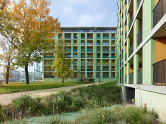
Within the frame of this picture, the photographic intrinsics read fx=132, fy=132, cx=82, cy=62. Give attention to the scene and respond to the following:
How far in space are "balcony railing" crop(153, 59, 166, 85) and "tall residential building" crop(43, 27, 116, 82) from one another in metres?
39.3

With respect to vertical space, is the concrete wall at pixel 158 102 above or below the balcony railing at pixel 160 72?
below

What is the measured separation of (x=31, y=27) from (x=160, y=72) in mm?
18672

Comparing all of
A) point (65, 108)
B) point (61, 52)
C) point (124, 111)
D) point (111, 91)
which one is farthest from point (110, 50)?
point (124, 111)

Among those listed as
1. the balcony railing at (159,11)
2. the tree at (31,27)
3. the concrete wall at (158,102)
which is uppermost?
the tree at (31,27)

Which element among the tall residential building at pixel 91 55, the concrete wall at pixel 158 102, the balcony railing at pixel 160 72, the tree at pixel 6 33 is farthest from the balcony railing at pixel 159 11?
the tall residential building at pixel 91 55

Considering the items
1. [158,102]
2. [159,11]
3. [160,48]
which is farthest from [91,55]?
[158,102]

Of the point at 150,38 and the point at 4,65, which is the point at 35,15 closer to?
the point at 4,65

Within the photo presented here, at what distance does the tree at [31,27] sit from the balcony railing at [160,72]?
56.3 ft

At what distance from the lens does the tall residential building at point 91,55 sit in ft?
151

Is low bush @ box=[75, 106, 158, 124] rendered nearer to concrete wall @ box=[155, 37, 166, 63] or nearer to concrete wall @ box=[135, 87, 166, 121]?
concrete wall @ box=[135, 87, 166, 121]

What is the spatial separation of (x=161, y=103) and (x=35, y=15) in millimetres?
19912

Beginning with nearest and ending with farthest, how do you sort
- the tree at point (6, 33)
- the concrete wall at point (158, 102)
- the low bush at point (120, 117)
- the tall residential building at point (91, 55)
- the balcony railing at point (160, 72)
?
the low bush at point (120, 117), the concrete wall at point (158, 102), the balcony railing at point (160, 72), the tree at point (6, 33), the tall residential building at point (91, 55)

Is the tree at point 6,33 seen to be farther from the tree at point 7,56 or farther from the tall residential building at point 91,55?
Result: the tall residential building at point 91,55

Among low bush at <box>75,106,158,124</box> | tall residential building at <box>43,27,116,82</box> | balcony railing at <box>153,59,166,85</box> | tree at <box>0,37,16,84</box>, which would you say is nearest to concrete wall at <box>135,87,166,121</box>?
low bush at <box>75,106,158,124</box>
